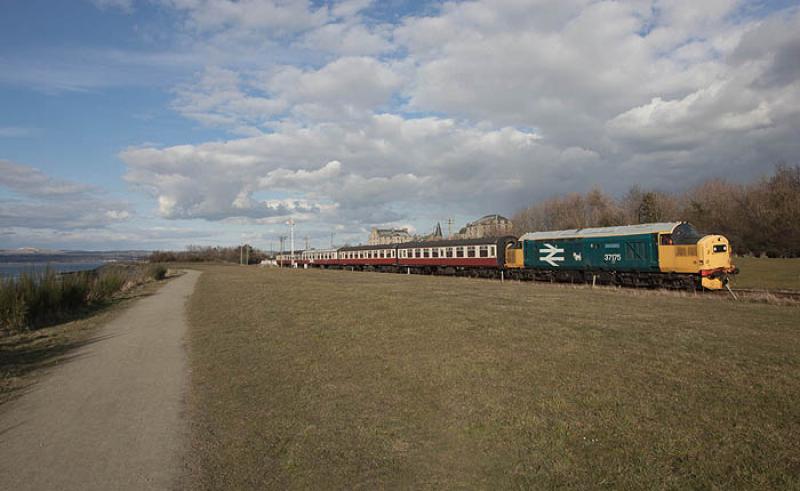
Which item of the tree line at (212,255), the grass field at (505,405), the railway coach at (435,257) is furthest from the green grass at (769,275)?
the tree line at (212,255)

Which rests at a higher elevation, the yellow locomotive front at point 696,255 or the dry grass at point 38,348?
the yellow locomotive front at point 696,255

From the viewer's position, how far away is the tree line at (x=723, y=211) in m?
43.8

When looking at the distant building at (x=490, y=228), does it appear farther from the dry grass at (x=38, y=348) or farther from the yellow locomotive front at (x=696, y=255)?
the dry grass at (x=38, y=348)

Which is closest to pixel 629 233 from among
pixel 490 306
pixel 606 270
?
pixel 606 270

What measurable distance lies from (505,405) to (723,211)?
191 feet

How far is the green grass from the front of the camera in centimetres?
2500

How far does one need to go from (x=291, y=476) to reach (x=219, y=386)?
367cm

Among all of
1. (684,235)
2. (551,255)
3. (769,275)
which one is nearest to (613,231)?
(684,235)

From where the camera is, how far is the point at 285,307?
16.4 metres

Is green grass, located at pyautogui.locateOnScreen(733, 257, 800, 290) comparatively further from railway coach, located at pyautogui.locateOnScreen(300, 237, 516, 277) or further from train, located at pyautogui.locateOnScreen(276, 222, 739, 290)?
railway coach, located at pyautogui.locateOnScreen(300, 237, 516, 277)

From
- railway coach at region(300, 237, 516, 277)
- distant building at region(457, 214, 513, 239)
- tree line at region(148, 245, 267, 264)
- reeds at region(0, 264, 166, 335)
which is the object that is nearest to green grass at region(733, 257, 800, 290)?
railway coach at region(300, 237, 516, 277)

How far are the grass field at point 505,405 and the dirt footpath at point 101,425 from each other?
393 millimetres

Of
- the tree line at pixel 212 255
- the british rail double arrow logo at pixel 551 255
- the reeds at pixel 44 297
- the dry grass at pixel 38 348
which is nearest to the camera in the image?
the dry grass at pixel 38 348

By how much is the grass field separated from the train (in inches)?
390
